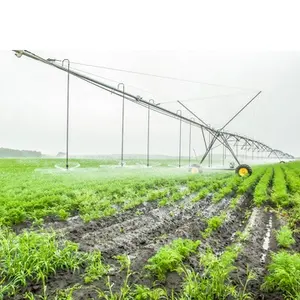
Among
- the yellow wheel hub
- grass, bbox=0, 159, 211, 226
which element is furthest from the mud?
the yellow wheel hub

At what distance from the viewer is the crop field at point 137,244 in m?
2.74

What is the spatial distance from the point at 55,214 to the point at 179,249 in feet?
8.83

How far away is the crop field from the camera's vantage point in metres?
2.74

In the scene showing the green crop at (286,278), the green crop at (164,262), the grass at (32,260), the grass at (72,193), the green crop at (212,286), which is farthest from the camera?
the grass at (72,193)

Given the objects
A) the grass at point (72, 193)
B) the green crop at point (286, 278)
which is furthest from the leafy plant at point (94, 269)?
the grass at point (72, 193)

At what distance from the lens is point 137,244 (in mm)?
4000

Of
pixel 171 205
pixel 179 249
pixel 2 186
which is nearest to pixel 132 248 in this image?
pixel 179 249

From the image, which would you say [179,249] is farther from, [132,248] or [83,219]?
[83,219]

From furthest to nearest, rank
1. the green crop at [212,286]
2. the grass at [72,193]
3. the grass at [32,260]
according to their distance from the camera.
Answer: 1. the grass at [72,193]
2. the grass at [32,260]
3. the green crop at [212,286]

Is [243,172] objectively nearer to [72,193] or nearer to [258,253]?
[72,193]

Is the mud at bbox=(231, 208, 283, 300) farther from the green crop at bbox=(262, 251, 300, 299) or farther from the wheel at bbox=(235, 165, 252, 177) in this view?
the wheel at bbox=(235, 165, 252, 177)

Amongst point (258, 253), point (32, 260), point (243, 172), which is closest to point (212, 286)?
point (258, 253)

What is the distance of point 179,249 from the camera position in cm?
334

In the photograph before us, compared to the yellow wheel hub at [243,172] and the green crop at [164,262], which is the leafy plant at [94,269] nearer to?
the green crop at [164,262]
